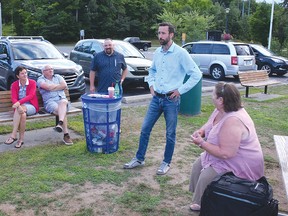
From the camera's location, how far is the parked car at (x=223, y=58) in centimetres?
1483

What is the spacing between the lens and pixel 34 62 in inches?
360

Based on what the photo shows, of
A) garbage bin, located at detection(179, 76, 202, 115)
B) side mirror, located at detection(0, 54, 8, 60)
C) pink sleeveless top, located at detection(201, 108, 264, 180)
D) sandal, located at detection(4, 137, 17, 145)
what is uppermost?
side mirror, located at detection(0, 54, 8, 60)

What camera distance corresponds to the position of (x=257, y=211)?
2.99 metres

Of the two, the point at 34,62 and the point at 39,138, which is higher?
the point at 34,62

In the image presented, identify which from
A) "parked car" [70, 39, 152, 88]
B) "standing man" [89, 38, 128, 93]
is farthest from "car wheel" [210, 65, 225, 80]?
"standing man" [89, 38, 128, 93]

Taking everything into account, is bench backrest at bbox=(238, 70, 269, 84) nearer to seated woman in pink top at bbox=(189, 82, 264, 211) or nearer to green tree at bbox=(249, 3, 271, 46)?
seated woman in pink top at bbox=(189, 82, 264, 211)

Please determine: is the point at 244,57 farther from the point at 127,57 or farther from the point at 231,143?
the point at 231,143

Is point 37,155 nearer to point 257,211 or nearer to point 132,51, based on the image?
point 257,211

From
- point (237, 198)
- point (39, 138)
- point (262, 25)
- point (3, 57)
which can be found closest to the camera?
point (237, 198)

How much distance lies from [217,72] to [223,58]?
0.66m

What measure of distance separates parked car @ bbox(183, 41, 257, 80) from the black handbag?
12.1 metres

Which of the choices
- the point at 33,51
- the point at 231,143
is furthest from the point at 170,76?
the point at 33,51

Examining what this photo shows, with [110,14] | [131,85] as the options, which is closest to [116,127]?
[131,85]

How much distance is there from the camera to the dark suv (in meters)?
9.04
